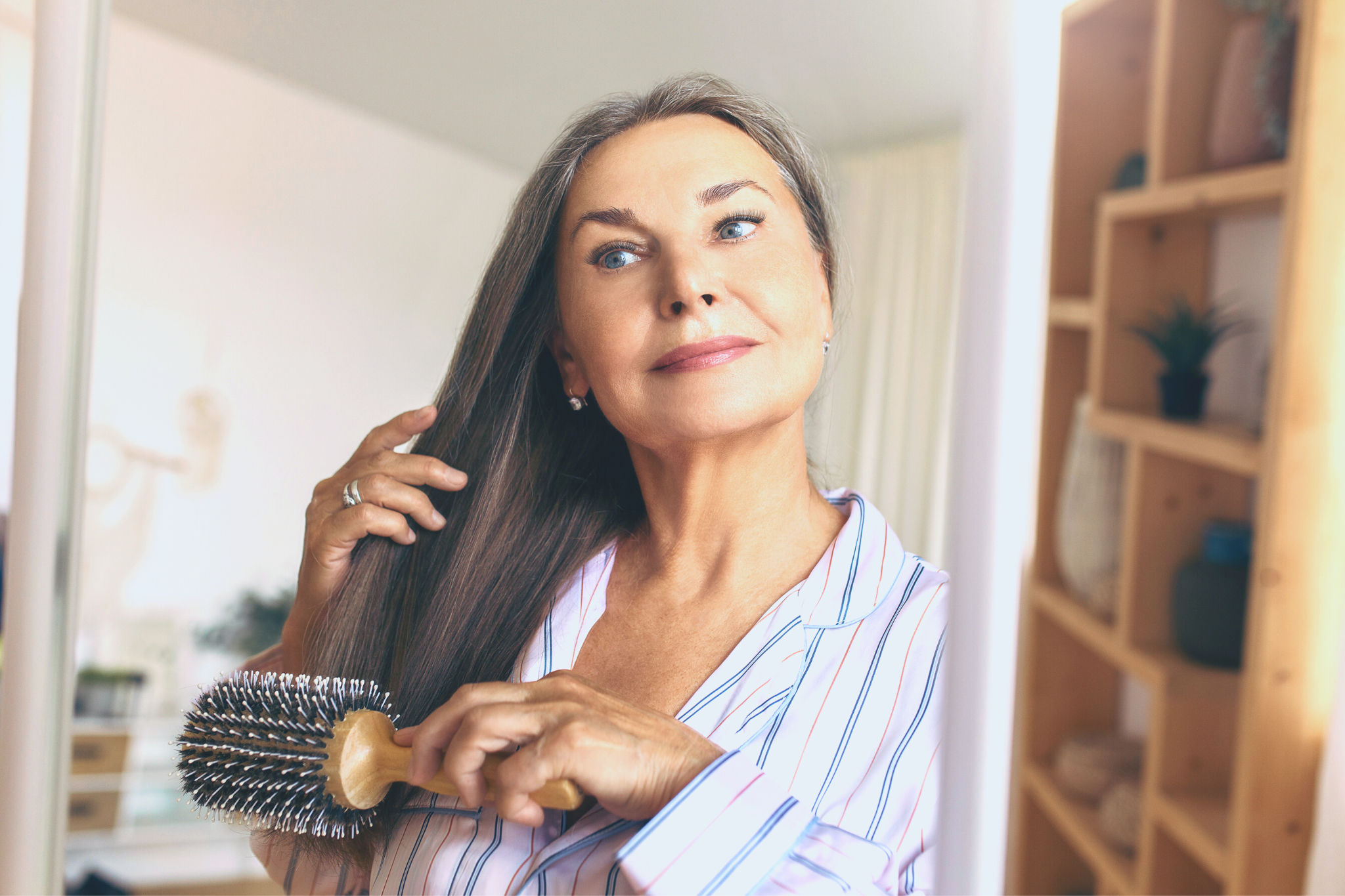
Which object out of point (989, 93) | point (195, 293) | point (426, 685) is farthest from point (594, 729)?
point (195, 293)

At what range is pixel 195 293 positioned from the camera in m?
0.62

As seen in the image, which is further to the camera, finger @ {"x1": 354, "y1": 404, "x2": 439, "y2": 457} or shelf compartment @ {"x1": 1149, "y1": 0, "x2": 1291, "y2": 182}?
finger @ {"x1": 354, "y1": 404, "x2": 439, "y2": 457}

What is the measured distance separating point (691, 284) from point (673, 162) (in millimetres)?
62

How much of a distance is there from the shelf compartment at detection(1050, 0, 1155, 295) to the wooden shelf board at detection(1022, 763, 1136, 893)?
0.22 meters

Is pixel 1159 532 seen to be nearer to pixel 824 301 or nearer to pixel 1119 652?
pixel 1119 652

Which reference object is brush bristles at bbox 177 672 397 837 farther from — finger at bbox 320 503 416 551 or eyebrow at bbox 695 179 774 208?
eyebrow at bbox 695 179 774 208

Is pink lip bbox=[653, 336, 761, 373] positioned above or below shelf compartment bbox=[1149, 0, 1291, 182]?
below

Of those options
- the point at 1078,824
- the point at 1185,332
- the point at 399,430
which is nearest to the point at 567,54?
the point at 399,430

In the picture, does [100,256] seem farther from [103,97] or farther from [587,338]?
[587,338]

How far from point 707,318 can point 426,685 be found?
9.9 inches

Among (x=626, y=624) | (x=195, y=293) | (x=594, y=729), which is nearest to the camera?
(x=594, y=729)

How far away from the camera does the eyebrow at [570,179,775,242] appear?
42cm

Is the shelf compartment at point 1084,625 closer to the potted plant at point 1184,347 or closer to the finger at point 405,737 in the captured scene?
the potted plant at point 1184,347

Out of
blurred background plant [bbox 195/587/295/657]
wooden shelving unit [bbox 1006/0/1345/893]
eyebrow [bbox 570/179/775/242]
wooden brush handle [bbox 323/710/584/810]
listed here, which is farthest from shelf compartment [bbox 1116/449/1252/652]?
blurred background plant [bbox 195/587/295/657]
